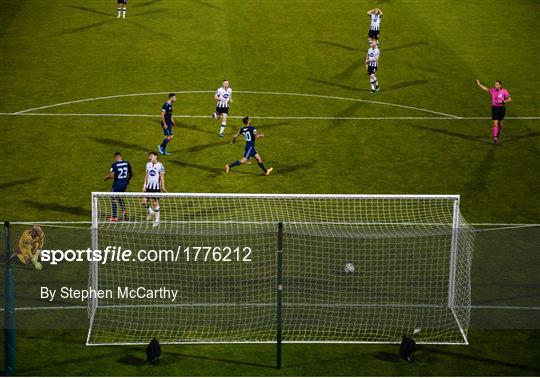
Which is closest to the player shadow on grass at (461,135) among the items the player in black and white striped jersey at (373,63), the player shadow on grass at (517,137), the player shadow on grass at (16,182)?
the player shadow on grass at (517,137)

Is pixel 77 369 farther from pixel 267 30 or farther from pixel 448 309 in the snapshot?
pixel 267 30

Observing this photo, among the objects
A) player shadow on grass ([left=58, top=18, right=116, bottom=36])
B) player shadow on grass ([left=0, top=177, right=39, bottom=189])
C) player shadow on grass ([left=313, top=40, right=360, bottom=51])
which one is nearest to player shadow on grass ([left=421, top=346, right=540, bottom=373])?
player shadow on grass ([left=0, top=177, right=39, bottom=189])

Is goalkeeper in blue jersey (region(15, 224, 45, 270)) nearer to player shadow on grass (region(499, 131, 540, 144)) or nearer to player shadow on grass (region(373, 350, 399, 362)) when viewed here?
player shadow on grass (region(373, 350, 399, 362))

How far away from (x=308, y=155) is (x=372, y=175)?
2.47m

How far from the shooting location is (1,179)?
29.9m

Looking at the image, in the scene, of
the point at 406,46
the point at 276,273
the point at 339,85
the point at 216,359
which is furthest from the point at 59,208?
the point at 406,46

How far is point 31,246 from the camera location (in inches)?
942

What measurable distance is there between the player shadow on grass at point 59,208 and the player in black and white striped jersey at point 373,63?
549 inches

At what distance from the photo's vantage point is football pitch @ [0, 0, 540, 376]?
20547 millimetres

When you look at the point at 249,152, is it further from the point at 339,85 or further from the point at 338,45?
the point at 338,45

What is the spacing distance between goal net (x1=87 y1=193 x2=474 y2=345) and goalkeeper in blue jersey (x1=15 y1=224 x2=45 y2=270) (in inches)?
55.0
